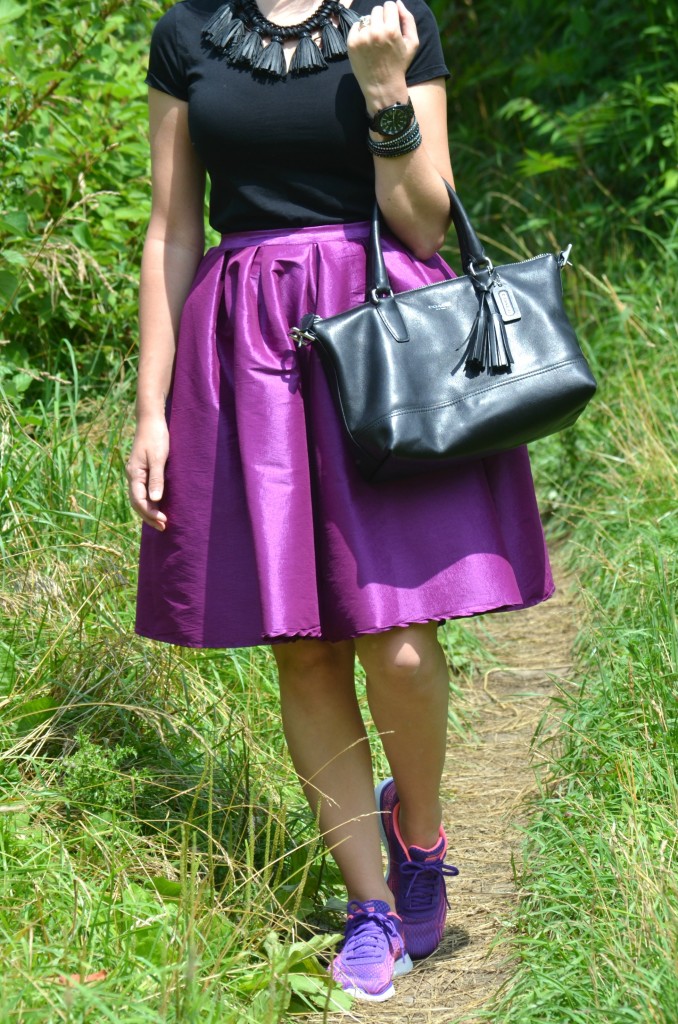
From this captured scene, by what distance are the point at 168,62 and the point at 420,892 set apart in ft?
4.99

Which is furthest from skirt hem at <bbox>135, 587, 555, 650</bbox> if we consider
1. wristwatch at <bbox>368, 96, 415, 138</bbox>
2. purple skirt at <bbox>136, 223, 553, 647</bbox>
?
wristwatch at <bbox>368, 96, 415, 138</bbox>

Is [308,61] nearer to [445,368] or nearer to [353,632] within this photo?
[445,368]

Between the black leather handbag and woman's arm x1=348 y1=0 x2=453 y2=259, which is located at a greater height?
woman's arm x1=348 y1=0 x2=453 y2=259

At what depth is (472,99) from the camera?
7.63 m

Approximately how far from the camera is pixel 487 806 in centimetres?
301

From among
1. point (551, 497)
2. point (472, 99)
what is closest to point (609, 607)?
point (551, 497)

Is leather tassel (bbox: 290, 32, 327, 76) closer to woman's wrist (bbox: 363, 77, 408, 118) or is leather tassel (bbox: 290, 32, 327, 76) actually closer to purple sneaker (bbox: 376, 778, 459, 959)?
woman's wrist (bbox: 363, 77, 408, 118)

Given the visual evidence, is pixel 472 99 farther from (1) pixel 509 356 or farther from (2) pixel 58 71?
(1) pixel 509 356

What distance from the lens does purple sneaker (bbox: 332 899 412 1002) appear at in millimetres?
2213

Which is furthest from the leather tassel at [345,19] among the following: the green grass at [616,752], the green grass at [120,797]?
the green grass at [616,752]

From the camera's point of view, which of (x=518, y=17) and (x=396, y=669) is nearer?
(x=396, y=669)

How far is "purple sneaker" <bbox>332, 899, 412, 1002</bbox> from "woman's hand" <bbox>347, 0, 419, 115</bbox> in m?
1.35

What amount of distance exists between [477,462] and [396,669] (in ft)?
1.20

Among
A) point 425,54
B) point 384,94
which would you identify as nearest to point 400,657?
point 384,94
